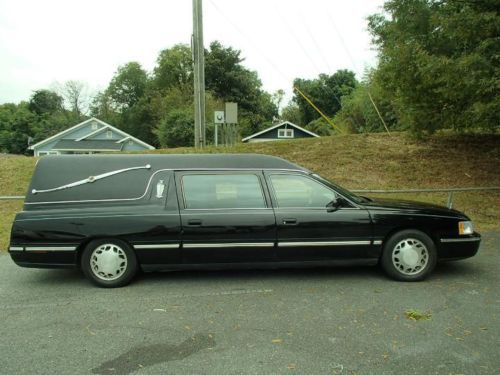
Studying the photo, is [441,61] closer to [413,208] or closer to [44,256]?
[413,208]

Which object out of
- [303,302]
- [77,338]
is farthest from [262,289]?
[77,338]

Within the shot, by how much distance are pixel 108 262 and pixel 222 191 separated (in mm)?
1563

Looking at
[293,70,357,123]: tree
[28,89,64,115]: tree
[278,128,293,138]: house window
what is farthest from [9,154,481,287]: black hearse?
[28,89,64,115]: tree

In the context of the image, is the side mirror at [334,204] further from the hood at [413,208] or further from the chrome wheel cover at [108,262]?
the chrome wheel cover at [108,262]

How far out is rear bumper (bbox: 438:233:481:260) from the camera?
551cm

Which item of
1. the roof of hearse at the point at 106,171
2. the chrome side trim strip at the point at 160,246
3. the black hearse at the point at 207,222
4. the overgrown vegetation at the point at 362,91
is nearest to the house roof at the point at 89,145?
the overgrown vegetation at the point at 362,91

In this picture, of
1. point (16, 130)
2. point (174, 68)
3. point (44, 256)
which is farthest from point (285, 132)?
point (16, 130)

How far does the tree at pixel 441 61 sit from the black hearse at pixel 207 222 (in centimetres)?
407

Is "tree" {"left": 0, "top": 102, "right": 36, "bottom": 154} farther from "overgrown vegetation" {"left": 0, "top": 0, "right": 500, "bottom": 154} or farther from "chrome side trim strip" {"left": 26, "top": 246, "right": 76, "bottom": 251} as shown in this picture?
"chrome side trim strip" {"left": 26, "top": 246, "right": 76, "bottom": 251}

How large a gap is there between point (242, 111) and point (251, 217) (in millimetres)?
47970

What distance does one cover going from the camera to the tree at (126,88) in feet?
269

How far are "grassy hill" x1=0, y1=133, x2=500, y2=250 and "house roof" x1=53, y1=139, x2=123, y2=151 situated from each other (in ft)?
113

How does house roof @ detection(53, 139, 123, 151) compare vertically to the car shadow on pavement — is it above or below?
above

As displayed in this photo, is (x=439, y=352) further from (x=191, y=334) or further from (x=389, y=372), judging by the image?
(x=191, y=334)
